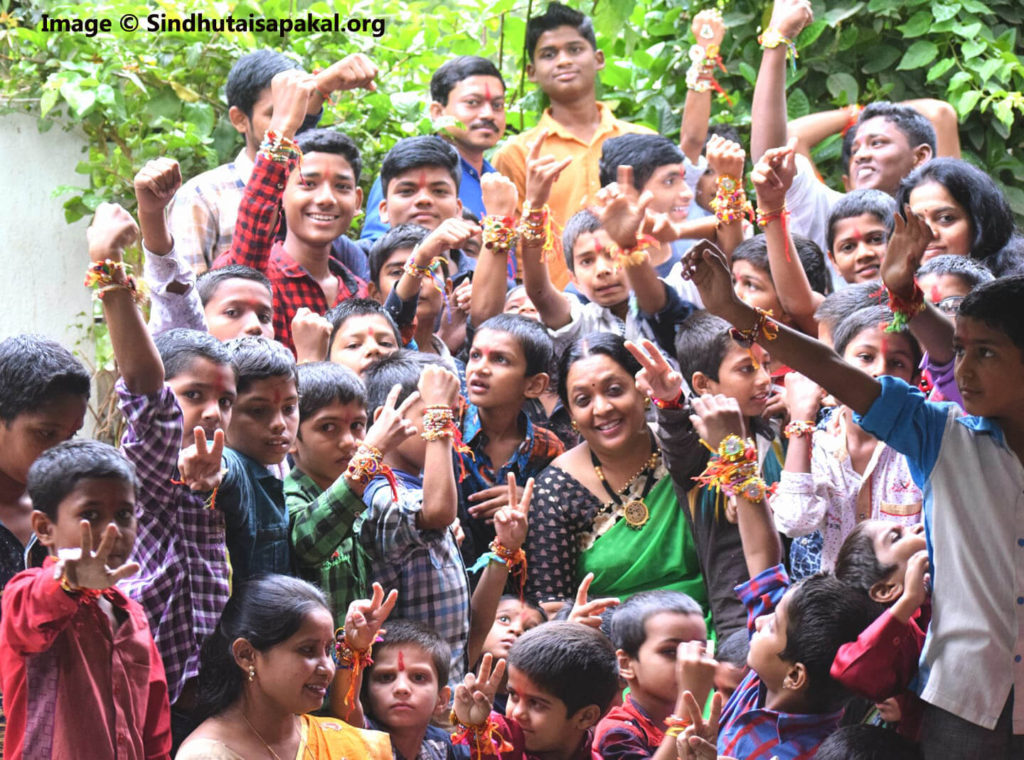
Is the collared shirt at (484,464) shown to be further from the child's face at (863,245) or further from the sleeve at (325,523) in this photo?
the child's face at (863,245)

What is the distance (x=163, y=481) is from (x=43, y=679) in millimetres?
555

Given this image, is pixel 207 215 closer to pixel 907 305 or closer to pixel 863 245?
pixel 863 245

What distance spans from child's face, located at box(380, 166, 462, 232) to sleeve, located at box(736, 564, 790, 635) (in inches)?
87.7

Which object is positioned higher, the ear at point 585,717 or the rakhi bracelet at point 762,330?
the rakhi bracelet at point 762,330

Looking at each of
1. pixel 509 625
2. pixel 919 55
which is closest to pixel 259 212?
pixel 509 625

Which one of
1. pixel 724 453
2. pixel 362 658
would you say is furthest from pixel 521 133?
pixel 362 658

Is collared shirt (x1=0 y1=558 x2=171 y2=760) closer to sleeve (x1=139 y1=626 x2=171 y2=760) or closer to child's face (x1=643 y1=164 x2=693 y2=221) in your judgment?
sleeve (x1=139 y1=626 x2=171 y2=760)

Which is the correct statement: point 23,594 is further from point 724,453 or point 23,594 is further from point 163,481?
point 724,453

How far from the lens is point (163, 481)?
328 cm

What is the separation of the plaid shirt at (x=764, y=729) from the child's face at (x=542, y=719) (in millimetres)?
405

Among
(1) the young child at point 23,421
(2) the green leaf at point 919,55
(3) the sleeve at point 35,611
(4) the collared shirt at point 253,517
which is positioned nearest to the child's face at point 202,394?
(4) the collared shirt at point 253,517

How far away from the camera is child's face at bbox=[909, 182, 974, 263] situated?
4.46 meters

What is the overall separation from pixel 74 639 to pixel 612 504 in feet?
6.07

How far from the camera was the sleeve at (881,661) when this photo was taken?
3.08m
